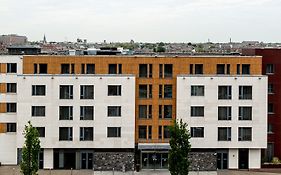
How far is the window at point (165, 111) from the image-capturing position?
7075cm

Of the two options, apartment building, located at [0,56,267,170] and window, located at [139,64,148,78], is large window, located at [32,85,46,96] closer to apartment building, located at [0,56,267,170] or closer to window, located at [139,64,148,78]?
apartment building, located at [0,56,267,170]

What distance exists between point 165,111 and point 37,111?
13873 mm

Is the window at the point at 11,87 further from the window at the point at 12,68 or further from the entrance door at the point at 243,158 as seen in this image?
the entrance door at the point at 243,158

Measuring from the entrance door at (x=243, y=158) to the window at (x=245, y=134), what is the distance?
1.61 meters

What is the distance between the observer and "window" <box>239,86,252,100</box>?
231 ft

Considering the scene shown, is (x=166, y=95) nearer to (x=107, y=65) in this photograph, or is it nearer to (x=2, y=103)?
(x=107, y=65)

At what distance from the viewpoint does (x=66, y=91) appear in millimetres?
69750

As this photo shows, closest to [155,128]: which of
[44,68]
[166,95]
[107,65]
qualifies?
[166,95]

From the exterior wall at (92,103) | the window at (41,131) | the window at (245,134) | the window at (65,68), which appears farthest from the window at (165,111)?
the window at (41,131)

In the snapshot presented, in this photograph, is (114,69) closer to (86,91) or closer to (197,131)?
(86,91)

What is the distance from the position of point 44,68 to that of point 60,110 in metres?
5.09

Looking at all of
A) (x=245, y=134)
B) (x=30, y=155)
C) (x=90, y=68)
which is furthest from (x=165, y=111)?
(x=30, y=155)

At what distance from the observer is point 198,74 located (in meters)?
71.1

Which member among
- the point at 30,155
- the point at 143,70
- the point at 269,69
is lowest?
the point at 30,155
